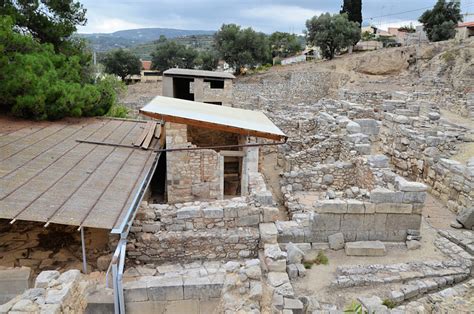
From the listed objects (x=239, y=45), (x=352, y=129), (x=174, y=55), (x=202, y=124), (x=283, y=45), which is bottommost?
(x=352, y=129)

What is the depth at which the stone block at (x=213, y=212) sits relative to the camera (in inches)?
305

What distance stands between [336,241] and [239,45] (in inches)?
1619

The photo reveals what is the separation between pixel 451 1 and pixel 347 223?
4900 cm

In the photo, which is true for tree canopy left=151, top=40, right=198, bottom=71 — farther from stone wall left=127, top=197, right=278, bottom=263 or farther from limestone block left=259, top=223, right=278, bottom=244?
limestone block left=259, top=223, right=278, bottom=244

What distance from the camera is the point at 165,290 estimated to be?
5906 mm

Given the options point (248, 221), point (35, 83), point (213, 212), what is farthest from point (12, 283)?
point (35, 83)

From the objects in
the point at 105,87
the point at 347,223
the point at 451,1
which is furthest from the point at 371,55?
the point at 347,223

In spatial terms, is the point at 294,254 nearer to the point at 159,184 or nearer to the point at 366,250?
the point at 366,250

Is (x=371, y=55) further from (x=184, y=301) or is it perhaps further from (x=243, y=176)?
(x=184, y=301)

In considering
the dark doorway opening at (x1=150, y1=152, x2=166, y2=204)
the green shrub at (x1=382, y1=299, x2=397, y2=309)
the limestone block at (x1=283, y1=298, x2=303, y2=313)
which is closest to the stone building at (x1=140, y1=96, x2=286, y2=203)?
the dark doorway opening at (x1=150, y1=152, x2=166, y2=204)

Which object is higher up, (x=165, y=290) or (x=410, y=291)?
(x=165, y=290)

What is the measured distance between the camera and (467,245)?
8.27 m

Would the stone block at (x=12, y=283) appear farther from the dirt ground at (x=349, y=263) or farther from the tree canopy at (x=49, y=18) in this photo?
the tree canopy at (x=49, y=18)

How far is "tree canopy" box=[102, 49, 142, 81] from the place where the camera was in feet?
162
